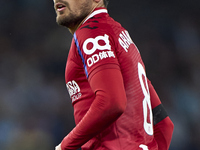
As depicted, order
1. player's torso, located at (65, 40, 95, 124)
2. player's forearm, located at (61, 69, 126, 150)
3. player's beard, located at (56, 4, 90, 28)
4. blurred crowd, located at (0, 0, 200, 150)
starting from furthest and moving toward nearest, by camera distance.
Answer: blurred crowd, located at (0, 0, 200, 150) → player's beard, located at (56, 4, 90, 28) → player's torso, located at (65, 40, 95, 124) → player's forearm, located at (61, 69, 126, 150)

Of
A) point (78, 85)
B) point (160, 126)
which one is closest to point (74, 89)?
point (78, 85)

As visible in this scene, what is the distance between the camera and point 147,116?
140 centimetres

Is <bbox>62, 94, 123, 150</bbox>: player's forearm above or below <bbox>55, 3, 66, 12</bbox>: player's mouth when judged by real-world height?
below

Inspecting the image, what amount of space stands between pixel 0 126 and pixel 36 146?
82cm

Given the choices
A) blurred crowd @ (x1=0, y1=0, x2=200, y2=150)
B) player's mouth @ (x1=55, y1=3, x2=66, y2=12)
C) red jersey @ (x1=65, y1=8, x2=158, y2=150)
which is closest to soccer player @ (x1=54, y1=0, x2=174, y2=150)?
red jersey @ (x1=65, y1=8, x2=158, y2=150)

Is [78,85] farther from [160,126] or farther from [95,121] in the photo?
[160,126]

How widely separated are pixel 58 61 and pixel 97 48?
449 centimetres

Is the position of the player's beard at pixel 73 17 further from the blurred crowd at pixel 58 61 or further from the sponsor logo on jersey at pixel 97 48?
the blurred crowd at pixel 58 61

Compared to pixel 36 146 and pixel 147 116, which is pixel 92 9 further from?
pixel 36 146

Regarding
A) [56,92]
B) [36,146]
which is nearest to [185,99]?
[56,92]

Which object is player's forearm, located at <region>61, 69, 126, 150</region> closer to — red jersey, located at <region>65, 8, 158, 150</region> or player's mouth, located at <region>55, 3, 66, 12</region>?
red jersey, located at <region>65, 8, 158, 150</region>

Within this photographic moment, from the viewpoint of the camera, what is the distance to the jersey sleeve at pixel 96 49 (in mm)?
1216

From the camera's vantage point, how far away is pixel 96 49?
49.0 inches

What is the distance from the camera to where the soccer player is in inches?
46.6
